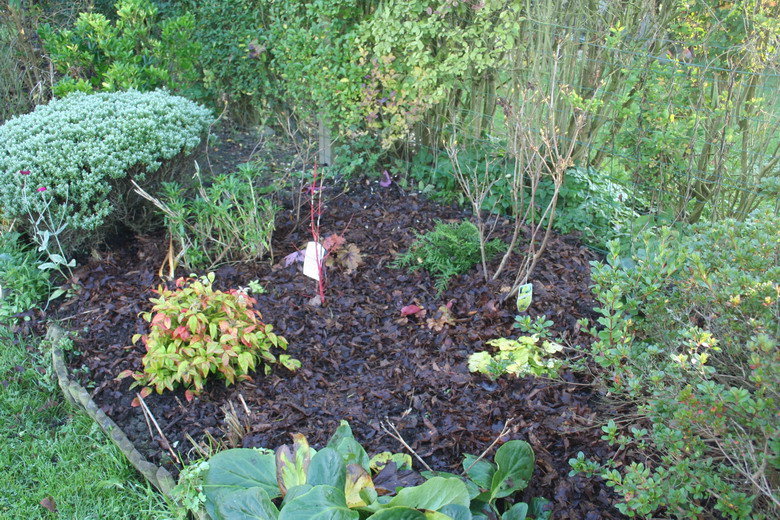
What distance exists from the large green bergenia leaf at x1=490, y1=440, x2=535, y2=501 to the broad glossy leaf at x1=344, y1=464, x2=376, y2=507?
1.56 feet

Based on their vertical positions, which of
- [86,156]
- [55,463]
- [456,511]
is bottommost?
[55,463]

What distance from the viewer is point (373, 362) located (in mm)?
3223

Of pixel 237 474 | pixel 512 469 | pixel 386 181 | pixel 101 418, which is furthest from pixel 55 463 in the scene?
pixel 386 181

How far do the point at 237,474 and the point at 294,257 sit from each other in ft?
5.91

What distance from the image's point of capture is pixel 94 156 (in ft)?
12.6

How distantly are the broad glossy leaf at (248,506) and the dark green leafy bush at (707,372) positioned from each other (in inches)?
43.5

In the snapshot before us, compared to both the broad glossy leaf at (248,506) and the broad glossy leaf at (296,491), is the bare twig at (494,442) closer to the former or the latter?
the broad glossy leaf at (296,491)

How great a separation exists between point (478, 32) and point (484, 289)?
1985mm

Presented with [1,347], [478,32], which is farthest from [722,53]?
[1,347]

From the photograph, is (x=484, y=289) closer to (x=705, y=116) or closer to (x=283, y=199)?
(x=705, y=116)

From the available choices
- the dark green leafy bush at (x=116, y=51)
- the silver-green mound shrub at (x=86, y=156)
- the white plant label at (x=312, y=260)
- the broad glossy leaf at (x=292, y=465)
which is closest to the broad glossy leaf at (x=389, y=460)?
the broad glossy leaf at (x=292, y=465)

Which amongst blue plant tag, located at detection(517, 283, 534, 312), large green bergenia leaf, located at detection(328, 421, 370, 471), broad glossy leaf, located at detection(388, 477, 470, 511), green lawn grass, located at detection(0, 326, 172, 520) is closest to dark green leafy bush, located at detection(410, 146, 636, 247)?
blue plant tag, located at detection(517, 283, 534, 312)

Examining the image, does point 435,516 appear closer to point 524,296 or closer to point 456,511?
point 456,511

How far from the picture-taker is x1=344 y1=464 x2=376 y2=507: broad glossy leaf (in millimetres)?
2078
